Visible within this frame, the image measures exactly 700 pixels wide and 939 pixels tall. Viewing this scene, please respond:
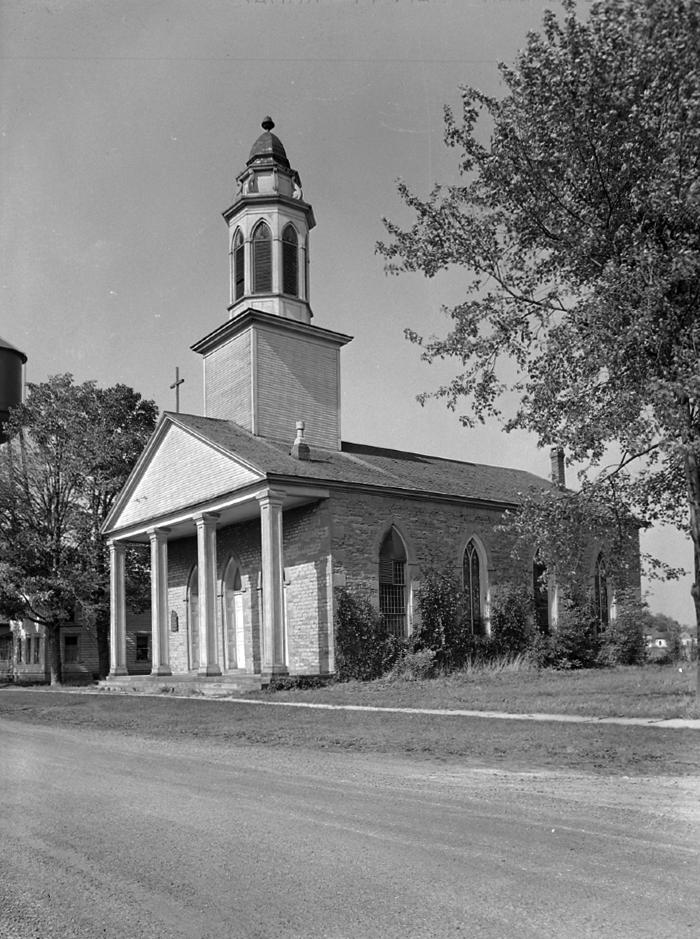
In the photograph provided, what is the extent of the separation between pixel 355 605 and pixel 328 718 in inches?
378

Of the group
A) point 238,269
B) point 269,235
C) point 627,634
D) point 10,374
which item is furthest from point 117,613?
point 10,374

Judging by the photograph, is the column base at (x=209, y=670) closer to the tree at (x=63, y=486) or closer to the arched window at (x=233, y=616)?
the arched window at (x=233, y=616)

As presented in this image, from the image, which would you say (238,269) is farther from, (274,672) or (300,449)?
(274,672)

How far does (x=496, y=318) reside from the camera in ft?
55.4

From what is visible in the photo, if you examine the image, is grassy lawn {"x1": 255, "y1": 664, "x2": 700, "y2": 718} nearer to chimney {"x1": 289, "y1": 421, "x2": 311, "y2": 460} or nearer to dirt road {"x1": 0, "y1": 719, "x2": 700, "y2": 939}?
dirt road {"x1": 0, "y1": 719, "x2": 700, "y2": 939}

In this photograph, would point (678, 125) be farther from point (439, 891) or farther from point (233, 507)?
point (233, 507)

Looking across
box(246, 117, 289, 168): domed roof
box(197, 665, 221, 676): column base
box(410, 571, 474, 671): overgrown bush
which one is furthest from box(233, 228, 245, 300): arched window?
box(197, 665, 221, 676): column base

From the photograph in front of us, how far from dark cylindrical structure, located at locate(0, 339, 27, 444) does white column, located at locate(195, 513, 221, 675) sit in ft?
62.5

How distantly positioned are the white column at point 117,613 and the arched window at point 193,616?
216 centimetres

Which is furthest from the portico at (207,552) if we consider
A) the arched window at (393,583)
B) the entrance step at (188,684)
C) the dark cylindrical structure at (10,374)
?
the dark cylindrical structure at (10,374)

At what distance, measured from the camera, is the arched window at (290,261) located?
1187 inches

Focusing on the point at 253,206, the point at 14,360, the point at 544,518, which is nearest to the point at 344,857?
the point at 544,518

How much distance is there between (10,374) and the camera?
43.0 meters

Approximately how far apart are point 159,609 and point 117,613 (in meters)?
Answer: 3.16
